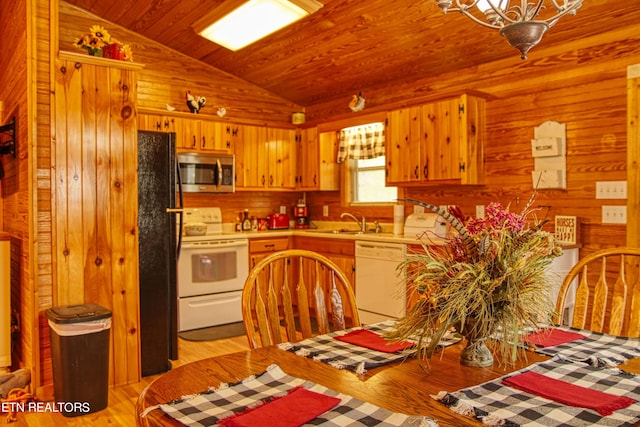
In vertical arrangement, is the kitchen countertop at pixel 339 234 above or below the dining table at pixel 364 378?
above

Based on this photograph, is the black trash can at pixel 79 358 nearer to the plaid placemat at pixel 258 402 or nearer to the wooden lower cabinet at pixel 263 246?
the plaid placemat at pixel 258 402

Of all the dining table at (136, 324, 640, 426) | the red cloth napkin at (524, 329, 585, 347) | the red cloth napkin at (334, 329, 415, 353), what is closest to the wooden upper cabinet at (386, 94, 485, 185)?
the red cloth napkin at (524, 329, 585, 347)

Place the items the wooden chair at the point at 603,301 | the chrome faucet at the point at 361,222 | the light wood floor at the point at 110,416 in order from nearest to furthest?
the wooden chair at the point at 603,301 → the light wood floor at the point at 110,416 → the chrome faucet at the point at 361,222

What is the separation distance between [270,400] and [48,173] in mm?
2490

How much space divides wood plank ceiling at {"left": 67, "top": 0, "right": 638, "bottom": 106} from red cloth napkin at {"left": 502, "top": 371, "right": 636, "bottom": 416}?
2.67 metres

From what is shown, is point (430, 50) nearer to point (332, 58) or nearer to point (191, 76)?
point (332, 58)

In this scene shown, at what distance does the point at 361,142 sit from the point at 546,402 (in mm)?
4274

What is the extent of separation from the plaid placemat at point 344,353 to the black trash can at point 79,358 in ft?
5.51

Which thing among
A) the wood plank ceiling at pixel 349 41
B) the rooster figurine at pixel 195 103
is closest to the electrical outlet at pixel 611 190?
the wood plank ceiling at pixel 349 41

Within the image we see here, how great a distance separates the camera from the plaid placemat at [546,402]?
94 centimetres

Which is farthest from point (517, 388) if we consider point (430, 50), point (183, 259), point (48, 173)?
point (183, 259)

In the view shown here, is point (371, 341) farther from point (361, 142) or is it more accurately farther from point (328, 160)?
point (328, 160)

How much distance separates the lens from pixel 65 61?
2.94 metres

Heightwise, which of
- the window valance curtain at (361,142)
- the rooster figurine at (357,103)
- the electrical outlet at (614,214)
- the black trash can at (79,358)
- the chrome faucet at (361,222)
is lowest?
the black trash can at (79,358)
